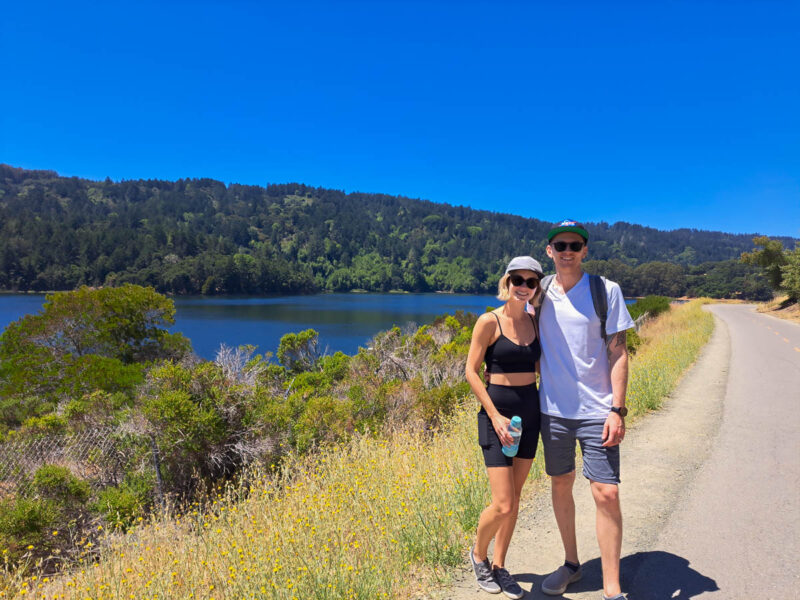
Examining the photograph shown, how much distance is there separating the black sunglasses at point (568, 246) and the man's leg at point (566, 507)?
1.19m

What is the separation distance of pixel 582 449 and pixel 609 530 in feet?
1.39

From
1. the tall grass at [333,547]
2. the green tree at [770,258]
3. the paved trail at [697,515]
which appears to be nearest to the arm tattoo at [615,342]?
the paved trail at [697,515]

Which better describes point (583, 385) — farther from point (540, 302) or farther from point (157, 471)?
point (157, 471)

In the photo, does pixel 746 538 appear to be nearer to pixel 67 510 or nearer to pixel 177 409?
pixel 177 409

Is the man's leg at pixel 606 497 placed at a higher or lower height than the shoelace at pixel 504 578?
higher

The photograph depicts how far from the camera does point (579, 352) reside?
234cm

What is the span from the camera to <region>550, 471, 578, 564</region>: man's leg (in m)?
2.48

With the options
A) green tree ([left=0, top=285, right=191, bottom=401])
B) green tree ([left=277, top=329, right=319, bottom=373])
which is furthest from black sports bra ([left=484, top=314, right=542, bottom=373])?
green tree ([left=0, top=285, right=191, bottom=401])

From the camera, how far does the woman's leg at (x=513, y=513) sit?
8.03ft

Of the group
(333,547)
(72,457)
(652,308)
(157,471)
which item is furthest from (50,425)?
(652,308)

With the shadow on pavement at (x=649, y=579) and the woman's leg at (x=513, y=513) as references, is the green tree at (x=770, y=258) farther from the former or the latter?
the woman's leg at (x=513, y=513)

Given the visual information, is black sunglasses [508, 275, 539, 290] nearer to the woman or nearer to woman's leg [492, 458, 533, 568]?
the woman

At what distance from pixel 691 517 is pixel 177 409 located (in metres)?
7.94

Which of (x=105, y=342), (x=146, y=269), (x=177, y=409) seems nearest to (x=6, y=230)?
(x=146, y=269)
